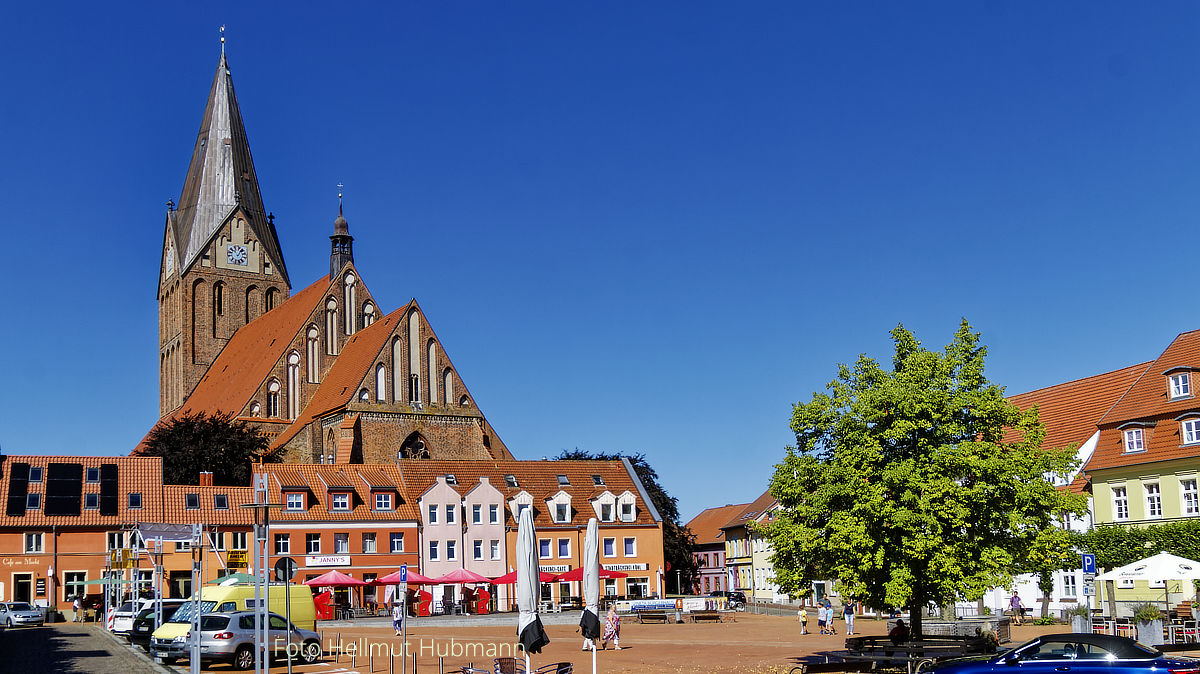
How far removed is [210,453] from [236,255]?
86.6 feet

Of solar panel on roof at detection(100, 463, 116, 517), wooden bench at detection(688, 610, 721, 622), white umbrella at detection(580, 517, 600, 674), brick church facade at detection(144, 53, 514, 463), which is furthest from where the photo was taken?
brick church facade at detection(144, 53, 514, 463)

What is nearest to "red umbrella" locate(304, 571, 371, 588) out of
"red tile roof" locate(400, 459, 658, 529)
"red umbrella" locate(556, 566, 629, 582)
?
"red umbrella" locate(556, 566, 629, 582)

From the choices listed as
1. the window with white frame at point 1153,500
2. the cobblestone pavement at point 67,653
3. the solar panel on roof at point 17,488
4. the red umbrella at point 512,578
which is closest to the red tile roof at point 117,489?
the solar panel on roof at point 17,488

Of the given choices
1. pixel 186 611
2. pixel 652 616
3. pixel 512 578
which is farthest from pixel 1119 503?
pixel 186 611

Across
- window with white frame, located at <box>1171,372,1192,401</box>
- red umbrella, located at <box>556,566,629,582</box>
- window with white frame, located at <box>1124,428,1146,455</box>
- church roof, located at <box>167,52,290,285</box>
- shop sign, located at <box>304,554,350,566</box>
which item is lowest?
red umbrella, located at <box>556,566,629,582</box>

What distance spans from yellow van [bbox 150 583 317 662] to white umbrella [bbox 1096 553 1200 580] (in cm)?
2058

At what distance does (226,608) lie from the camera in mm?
31234

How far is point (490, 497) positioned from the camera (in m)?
63.2

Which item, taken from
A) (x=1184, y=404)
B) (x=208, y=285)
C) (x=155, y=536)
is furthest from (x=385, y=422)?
(x=1184, y=404)

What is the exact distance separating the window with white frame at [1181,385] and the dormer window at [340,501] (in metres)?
37.1

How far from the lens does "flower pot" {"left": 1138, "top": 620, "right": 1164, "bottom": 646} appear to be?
2825cm

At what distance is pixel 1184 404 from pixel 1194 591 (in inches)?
270

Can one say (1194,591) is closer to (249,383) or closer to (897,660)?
(897,660)

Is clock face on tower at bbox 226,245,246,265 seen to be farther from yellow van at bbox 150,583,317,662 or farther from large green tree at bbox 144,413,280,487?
yellow van at bbox 150,583,317,662
